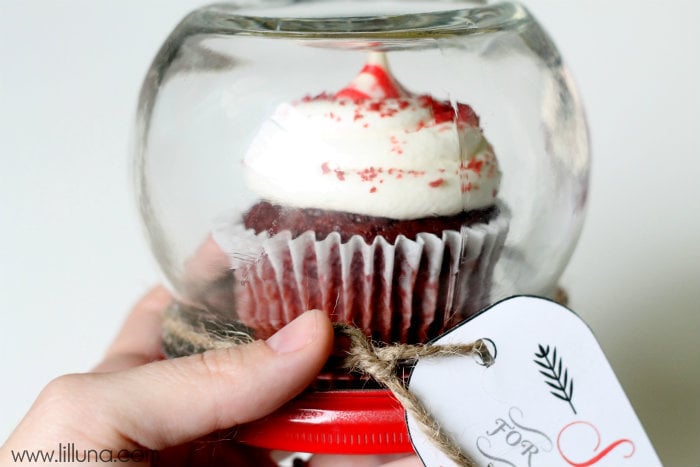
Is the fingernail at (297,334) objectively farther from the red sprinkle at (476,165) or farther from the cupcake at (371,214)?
the red sprinkle at (476,165)

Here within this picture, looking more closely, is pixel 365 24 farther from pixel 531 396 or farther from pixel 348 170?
pixel 531 396

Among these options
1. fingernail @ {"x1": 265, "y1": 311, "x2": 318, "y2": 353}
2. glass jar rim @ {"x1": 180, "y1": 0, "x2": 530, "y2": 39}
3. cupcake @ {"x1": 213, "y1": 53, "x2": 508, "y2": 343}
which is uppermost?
glass jar rim @ {"x1": 180, "y1": 0, "x2": 530, "y2": 39}

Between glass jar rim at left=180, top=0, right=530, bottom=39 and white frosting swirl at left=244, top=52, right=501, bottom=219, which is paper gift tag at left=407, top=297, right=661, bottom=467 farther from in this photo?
glass jar rim at left=180, top=0, right=530, bottom=39

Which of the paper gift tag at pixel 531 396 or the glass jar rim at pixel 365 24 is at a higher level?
the glass jar rim at pixel 365 24

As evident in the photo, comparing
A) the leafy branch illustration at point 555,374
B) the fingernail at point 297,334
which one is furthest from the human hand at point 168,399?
the leafy branch illustration at point 555,374

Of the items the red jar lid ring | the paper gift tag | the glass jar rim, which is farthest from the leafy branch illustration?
the glass jar rim

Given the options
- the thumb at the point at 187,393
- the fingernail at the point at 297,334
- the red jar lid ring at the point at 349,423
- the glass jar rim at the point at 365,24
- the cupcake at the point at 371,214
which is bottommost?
the red jar lid ring at the point at 349,423

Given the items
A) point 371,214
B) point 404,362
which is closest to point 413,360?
point 404,362

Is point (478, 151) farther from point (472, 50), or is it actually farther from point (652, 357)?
point (652, 357)
